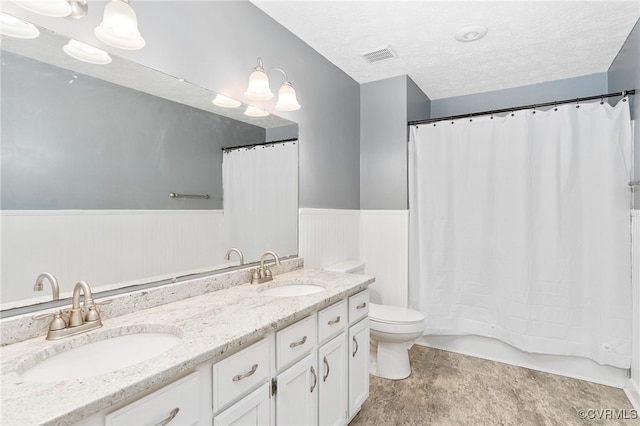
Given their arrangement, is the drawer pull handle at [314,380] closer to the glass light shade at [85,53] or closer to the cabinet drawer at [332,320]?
the cabinet drawer at [332,320]

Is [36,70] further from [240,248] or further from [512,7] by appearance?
[512,7]

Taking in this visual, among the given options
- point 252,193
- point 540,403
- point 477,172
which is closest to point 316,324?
point 252,193

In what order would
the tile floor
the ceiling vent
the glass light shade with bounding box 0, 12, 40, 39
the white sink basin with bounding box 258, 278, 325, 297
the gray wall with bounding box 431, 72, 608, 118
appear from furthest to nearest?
the gray wall with bounding box 431, 72, 608, 118 → the ceiling vent → the tile floor → the white sink basin with bounding box 258, 278, 325, 297 → the glass light shade with bounding box 0, 12, 40, 39

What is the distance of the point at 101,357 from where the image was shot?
3.36 feet

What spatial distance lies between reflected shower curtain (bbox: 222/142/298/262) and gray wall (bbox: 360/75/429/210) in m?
1.03

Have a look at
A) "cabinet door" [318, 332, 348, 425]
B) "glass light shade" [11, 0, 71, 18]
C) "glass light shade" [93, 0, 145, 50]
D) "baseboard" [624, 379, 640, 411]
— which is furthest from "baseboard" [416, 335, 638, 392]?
"glass light shade" [11, 0, 71, 18]

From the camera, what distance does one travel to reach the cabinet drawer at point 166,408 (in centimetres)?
75

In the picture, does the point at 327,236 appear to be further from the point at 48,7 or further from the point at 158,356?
the point at 48,7

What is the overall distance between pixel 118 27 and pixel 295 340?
1330mm

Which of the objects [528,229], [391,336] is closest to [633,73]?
[528,229]

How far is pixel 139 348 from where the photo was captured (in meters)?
1.10

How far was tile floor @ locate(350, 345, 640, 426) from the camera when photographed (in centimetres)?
193

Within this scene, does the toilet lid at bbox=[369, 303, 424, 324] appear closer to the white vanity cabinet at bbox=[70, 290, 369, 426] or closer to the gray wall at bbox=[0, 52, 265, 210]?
the white vanity cabinet at bbox=[70, 290, 369, 426]

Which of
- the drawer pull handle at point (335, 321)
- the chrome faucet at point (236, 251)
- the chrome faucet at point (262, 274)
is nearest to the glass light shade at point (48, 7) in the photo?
the chrome faucet at point (236, 251)
